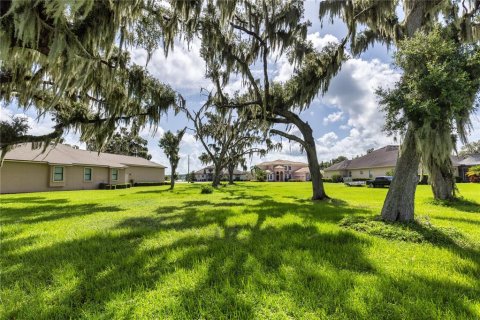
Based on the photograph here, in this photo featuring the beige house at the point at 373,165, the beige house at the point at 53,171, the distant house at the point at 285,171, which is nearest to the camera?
the beige house at the point at 53,171

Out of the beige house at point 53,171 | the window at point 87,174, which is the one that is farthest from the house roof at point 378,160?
the window at point 87,174

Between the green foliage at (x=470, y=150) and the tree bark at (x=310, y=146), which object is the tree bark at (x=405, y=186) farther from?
the tree bark at (x=310, y=146)

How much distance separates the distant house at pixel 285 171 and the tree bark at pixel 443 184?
5863cm

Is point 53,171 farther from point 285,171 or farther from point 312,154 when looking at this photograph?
point 285,171

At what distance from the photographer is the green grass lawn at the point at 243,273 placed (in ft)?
7.96

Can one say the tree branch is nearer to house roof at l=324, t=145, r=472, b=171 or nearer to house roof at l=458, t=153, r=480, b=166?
house roof at l=324, t=145, r=472, b=171

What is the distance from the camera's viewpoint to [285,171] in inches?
2933

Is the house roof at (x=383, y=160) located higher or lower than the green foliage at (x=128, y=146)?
lower

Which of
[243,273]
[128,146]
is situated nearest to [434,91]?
[243,273]

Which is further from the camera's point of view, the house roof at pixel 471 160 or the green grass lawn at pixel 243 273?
the house roof at pixel 471 160

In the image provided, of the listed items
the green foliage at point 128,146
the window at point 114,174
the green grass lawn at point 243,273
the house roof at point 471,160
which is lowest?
the green grass lawn at point 243,273

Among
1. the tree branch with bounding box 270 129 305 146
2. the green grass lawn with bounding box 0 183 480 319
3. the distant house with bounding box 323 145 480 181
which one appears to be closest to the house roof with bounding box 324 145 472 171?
the distant house with bounding box 323 145 480 181

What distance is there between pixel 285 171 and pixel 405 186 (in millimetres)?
69456

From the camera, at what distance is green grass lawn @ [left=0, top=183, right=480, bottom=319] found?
243cm
